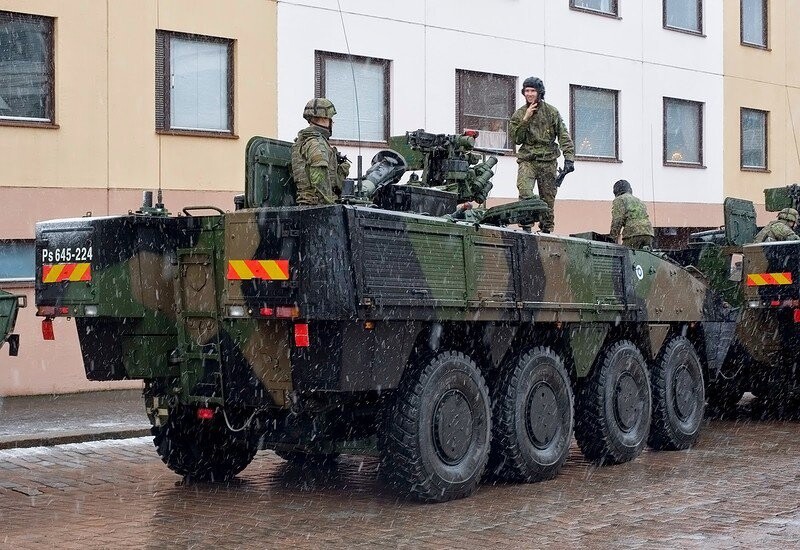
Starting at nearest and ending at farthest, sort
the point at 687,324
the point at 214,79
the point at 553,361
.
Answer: the point at 553,361 → the point at 687,324 → the point at 214,79

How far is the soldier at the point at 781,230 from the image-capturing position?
14867 mm

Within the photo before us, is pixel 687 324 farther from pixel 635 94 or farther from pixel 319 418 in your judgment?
pixel 635 94

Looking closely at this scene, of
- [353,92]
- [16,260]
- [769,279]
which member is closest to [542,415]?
[769,279]

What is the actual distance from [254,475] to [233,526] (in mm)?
2386

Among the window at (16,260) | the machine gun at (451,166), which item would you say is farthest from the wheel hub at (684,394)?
the window at (16,260)

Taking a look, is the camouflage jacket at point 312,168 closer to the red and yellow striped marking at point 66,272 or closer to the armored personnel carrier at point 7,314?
the red and yellow striped marking at point 66,272

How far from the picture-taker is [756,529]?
825cm

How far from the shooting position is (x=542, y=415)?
10320mm

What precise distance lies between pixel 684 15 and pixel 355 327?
1836 cm

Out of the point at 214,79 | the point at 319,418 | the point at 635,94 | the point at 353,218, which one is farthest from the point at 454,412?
the point at 635,94

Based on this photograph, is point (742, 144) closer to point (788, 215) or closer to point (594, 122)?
point (594, 122)

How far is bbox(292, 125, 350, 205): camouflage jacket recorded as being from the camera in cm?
945

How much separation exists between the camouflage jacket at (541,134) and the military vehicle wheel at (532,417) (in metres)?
2.76

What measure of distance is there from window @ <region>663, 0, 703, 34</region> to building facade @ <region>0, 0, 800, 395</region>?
0.04 m
